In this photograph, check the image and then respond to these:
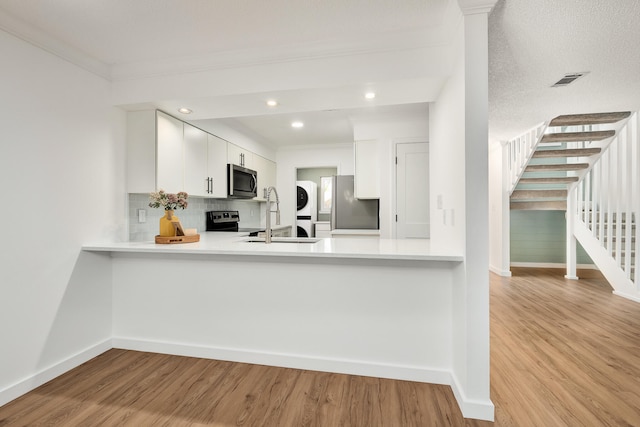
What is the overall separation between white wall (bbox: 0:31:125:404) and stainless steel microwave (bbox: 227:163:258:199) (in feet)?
4.61

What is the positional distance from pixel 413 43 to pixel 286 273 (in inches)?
69.1

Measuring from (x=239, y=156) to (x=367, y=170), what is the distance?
1738mm

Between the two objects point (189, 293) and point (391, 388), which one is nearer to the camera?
point (391, 388)

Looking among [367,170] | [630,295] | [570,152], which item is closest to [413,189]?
[367,170]

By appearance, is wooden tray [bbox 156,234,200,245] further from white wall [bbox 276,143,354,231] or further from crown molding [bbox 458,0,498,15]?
white wall [bbox 276,143,354,231]

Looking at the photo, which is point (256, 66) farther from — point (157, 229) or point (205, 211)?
point (205, 211)

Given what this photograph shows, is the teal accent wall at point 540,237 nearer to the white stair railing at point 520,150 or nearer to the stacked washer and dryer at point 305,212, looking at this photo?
the white stair railing at point 520,150

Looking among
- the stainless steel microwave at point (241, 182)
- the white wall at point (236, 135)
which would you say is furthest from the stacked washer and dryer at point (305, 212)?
the stainless steel microwave at point (241, 182)

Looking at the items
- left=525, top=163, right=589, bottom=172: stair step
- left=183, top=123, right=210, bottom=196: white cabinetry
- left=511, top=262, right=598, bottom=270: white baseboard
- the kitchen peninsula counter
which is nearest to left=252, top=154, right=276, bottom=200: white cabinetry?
left=183, top=123, right=210, bottom=196: white cabinetry

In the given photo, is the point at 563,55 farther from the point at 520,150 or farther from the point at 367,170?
the point at 520,150

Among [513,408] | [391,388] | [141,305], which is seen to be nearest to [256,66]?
[141,305]

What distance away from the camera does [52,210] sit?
6.70 feet

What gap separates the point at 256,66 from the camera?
2.22 meters

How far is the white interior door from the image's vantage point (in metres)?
3.74
